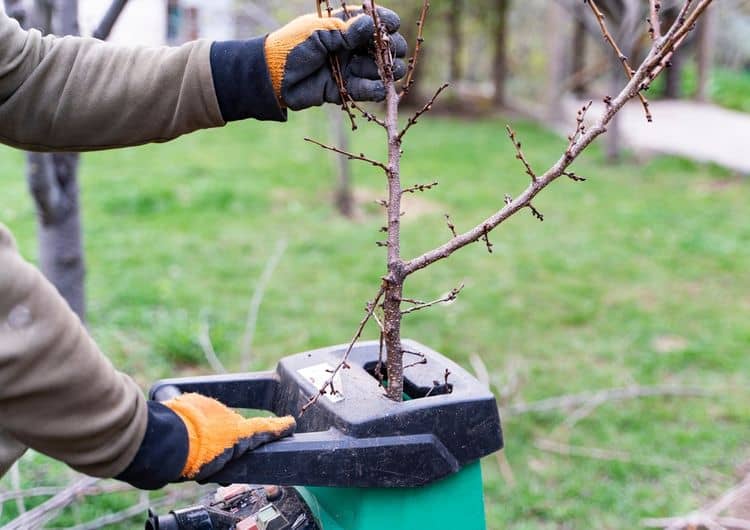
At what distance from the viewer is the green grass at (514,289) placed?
10.4ft

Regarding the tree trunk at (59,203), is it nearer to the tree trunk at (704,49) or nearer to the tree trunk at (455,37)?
the tree trunk at (704,49)

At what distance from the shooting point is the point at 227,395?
1.80 meters

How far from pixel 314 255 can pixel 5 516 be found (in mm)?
3118

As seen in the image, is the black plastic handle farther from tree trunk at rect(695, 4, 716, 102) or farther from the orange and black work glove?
tree trunk at rect(695, 4, 716, 102)

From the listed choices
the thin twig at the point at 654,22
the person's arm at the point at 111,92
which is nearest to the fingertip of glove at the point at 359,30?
the person's arm at the point at 111,92

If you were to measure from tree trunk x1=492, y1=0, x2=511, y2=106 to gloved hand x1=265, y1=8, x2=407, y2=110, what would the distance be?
10895 mm

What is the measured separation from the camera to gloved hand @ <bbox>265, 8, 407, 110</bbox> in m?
1.74

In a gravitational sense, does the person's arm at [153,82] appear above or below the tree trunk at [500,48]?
above

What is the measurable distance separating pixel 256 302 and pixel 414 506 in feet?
7.72

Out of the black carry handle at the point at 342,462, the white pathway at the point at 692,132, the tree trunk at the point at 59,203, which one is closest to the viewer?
the black carry handle at the point at 342,462

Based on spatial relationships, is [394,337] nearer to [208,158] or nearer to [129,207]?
[129,207]

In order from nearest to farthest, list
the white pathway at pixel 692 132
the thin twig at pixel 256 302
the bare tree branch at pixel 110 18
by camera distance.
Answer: the bare tree branch at pixel 110 18 < the thin twig at pixel 256 302 < the white pathway at pixel 692 132

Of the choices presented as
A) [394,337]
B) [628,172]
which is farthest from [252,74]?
[628,172]

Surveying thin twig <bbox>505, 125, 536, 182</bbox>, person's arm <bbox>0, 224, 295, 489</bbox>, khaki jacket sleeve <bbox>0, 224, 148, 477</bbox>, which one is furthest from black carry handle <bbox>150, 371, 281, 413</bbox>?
thin twig <bbox>505, 125, 536, 182</bbox>
